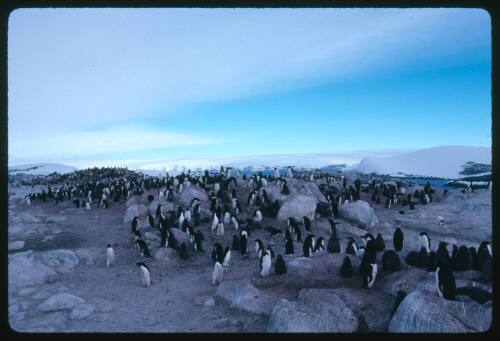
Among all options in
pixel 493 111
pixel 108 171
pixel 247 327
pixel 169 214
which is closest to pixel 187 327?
pixel 247 327

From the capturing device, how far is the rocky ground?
7465mm

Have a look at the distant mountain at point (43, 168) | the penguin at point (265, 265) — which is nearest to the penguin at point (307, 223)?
the penguin at point (265, 265)

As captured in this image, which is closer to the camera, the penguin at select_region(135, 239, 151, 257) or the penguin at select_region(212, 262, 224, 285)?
the penguin at select_region(212, 262, 224, 285)

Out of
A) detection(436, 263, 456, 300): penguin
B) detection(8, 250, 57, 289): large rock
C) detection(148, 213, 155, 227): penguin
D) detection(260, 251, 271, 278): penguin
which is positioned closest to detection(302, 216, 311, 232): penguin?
detection(148, 213, 155, 227): penguin

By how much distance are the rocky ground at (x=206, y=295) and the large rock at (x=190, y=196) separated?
4.85 metres

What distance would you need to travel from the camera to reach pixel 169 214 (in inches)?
858

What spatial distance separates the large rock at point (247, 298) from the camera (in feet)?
29.7

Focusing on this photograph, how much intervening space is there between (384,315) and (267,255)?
380 cm

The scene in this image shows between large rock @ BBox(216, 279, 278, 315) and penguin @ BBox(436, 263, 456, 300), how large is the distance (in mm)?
3630

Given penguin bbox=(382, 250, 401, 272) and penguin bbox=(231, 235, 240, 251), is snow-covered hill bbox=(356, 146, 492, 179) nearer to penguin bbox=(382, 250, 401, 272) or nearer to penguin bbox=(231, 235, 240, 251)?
penguin bbox=(231, 235, 240, 251)

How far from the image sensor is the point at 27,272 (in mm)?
12094

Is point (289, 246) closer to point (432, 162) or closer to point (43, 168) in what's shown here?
point (432, 162)

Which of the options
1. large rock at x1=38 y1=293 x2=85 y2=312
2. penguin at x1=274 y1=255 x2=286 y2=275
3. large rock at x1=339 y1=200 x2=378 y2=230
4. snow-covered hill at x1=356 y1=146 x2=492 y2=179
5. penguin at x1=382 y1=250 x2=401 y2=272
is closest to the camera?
large rock at x1=38 y1=293 x2=85 y2=312

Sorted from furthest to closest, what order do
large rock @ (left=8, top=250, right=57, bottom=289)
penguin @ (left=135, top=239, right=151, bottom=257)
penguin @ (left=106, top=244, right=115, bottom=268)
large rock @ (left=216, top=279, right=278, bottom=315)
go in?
penguin @ (left=135, top=239, right=151, bottom=257), penguin @ (left=106, top=244, right=115, bottom=268), large rock @ (left=8, top=250, right=57, bottom=289), large rock @ (left=216, top=279, right=278, bottom=315)
